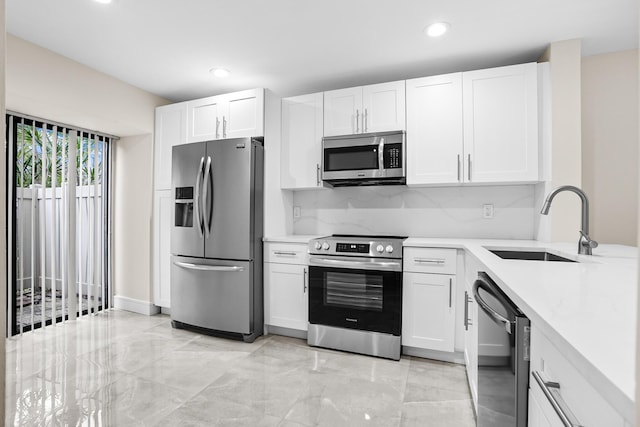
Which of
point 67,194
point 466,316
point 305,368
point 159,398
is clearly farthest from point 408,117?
point 67,194

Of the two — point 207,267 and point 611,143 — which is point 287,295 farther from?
point 611,143

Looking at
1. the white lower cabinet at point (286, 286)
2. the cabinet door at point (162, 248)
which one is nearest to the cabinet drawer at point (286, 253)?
the white lower cabinet at point (286, 286)

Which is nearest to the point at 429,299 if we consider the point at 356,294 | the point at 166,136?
the point at 356,294

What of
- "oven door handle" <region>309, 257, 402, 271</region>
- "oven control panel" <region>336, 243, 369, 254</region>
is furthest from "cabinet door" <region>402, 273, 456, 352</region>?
"oven control panel" <region>336, 243, 369, 254</region>

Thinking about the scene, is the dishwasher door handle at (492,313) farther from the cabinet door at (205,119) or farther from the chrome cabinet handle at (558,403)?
the cabinet door at (205,119)

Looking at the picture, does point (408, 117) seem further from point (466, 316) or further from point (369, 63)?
point (466, 316)

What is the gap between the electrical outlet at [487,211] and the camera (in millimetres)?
3039

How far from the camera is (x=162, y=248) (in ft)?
12.3

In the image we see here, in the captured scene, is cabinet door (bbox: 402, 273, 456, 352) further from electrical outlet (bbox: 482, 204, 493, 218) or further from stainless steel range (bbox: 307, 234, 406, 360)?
electrical outlet (bbox: 482, 204, 493, 218)

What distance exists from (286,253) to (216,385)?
1220 millimetres

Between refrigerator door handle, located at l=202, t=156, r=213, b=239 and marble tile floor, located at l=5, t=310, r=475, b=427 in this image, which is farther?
refrigerator door handle, located at l=202, t=156, r=213, b=239

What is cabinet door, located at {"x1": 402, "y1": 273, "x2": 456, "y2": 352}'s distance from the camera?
101 inches

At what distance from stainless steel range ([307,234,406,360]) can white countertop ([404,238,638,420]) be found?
3.59 feet

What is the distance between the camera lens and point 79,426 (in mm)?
1797
